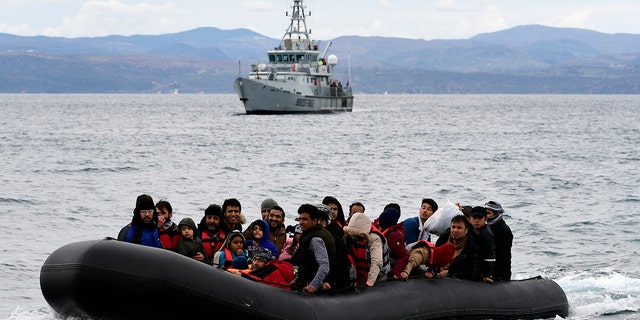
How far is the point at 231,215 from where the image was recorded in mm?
14289

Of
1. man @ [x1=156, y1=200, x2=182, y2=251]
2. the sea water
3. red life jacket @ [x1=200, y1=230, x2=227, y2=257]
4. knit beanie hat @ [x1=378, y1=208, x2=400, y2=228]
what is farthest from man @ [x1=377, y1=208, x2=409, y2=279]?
the sea water

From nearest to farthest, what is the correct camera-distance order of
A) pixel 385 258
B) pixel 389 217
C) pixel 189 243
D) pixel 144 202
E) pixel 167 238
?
pixel 144 202
pixel 385 258
pixel 189 243
pixel 389 217
pixel 167 238

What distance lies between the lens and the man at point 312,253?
12.3 metres

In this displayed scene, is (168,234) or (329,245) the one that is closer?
(329,245)

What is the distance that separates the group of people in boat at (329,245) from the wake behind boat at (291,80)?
81602 millimetres

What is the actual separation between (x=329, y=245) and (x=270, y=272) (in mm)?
889

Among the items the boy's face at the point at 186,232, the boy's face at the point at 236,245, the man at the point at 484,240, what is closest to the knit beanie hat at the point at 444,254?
the man at the point at 484,240

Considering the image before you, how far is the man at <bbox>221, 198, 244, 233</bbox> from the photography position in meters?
14.3

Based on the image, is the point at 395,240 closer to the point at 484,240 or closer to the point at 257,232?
the point at 484,240

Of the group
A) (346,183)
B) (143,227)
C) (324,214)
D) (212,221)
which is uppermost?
(324,214)

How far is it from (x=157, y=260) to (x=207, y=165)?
3573 centimetres

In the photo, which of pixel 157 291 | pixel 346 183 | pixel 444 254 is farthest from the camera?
pixel 346 183

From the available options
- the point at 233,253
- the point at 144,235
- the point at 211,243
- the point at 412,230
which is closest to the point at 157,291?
the point at 144,235

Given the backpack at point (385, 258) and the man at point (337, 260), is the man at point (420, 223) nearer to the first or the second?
the backpack at point (385, 258)
